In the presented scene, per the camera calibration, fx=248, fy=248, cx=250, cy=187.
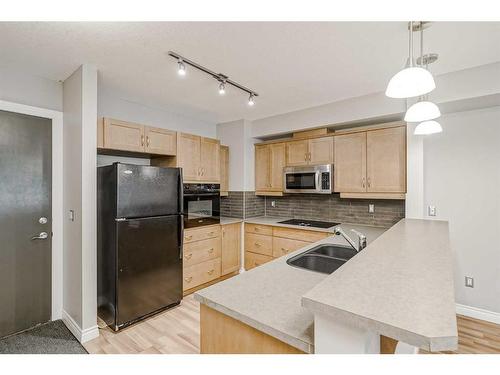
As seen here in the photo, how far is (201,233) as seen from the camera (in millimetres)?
3326

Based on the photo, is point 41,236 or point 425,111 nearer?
point 425,111

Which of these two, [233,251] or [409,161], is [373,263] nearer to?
[409,161]

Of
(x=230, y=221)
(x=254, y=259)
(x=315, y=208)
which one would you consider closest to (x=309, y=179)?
(x=315, y=208)

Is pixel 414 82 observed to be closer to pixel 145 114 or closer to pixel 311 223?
pixel 311 223

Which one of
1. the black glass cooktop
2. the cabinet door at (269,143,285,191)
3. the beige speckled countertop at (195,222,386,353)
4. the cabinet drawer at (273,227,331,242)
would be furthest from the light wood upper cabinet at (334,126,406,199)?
the beige speckled countertop at (195,222,386,353)

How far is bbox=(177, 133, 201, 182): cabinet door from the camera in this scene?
3.28m

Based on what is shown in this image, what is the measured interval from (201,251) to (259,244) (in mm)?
877

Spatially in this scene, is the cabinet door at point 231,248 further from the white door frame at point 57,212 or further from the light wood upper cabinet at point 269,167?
the white door frame at point 57,212

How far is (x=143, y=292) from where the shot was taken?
251 cm

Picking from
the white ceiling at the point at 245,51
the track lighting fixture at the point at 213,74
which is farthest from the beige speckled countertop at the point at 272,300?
the track lighting fixture at the point at 213,74

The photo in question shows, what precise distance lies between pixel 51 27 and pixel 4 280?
214cm

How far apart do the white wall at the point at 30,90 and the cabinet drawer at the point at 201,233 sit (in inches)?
75.3

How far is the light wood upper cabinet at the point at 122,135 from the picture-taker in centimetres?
254
